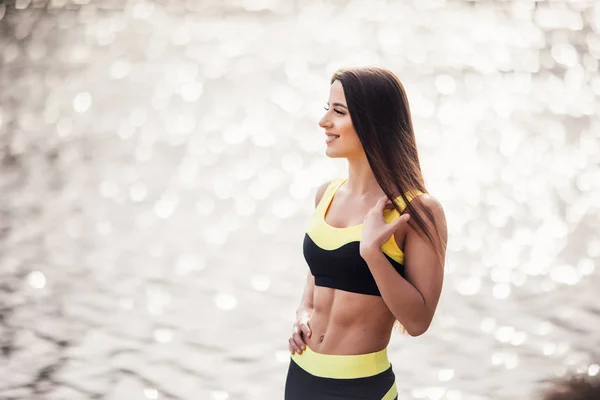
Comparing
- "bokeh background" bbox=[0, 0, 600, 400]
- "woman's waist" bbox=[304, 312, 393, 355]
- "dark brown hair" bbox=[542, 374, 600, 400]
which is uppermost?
"bokeh background" bbox=[0, 0, 600, 400]

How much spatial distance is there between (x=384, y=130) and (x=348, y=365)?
1.58ft

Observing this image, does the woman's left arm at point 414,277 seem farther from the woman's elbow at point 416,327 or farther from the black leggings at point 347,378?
the black leggings at point 347,378

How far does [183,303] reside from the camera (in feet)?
17.5

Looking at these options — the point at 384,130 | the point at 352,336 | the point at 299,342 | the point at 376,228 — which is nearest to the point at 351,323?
the point at 352,336

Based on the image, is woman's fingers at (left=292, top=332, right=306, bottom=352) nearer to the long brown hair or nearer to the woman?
the woman

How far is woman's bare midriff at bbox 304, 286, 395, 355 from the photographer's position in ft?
5.73

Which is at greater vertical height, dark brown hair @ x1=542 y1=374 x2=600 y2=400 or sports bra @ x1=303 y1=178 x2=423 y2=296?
dark brown hair @ x1=542 y1=374 x2=600 y2=400

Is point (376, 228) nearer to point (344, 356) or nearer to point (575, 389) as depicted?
point (344, 356)

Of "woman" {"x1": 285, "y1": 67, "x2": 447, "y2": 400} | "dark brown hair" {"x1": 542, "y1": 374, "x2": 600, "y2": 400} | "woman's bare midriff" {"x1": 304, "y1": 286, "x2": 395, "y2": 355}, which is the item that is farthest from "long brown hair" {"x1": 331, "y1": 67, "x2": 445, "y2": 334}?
"dark brown hair" {"x1": 542, "y1": 374, "x2": 600, "y2": 400}

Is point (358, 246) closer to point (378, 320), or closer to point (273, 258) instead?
point (378, 320)

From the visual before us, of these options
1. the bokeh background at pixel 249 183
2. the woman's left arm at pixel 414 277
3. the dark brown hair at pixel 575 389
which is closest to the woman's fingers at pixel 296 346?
the woman's left arm at pixel 414 277

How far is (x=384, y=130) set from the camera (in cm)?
173

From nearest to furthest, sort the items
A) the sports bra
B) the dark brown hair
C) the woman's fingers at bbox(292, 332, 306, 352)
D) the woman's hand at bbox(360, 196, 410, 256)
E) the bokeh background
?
the woman's hand at bbox(360, 196, 410, 256)
the sports bra
the woman's fingers at bbox(292, 332, 306, 352)
the dark brown hair
the bokeh background

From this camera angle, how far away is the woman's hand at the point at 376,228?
160 cm
